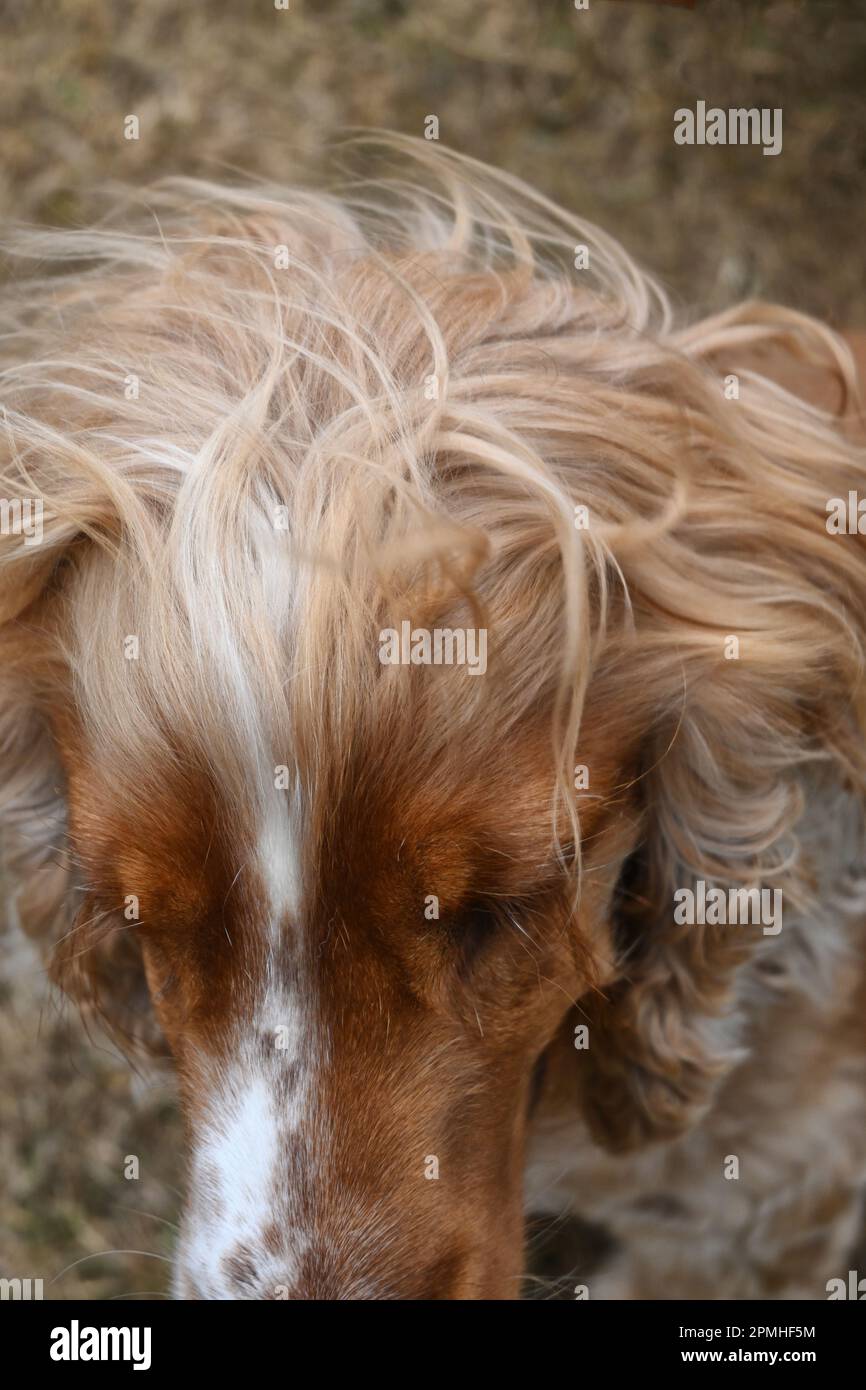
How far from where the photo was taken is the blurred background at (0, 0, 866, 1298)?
4.62 metres

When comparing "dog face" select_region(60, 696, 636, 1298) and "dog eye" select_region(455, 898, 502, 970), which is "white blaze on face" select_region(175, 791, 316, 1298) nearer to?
"dog face" select_region(60, 696, 636, 1298)

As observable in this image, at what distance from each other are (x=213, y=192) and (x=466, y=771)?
1.49m

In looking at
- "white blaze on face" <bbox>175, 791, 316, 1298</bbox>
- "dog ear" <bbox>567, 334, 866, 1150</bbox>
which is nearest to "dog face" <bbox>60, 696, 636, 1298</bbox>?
"white blaze on face" <bbox>175, 791, 316, 1298</bbox>

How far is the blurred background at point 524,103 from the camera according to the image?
4.62 metres

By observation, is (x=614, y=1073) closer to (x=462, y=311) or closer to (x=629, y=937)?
(x=629, y=937)

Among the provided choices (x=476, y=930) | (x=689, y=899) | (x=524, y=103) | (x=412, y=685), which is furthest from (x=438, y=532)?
(x=524, y=103)

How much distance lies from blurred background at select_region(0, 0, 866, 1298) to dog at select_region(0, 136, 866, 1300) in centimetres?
195

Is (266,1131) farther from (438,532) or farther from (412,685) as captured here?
Answer: (438,532)

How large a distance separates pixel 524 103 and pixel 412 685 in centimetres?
333

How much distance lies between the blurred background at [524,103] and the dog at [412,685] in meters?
1.95

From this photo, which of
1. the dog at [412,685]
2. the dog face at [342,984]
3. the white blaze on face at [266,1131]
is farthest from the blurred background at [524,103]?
the white blaze on face at [266,1131]

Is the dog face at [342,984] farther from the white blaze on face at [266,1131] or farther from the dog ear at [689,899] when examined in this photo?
the dog ear at [689,899]

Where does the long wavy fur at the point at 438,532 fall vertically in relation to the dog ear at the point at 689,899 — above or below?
above

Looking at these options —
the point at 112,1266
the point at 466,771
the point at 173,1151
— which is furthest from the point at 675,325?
the point at 112,1266
